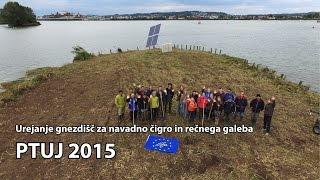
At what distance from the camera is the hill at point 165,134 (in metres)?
18.0

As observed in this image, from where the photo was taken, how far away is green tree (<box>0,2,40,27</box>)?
156 m

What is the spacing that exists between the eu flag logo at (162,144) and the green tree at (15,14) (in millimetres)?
149059

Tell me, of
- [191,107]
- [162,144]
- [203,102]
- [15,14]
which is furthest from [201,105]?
[15,14]

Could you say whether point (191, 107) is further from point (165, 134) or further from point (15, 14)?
point (15, 14)

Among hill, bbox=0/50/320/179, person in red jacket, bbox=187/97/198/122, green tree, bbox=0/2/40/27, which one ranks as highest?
green tree, bbox=0/2/40/27

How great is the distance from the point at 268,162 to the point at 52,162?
10.2m

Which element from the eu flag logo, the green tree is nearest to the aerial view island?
the eu flag logo

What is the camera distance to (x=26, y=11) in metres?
166

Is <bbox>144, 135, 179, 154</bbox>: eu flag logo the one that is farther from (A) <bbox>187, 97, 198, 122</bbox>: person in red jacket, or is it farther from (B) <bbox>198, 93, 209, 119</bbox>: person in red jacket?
(B) <bbox>198, 93, 209, 119</bbox>: person in red jacket

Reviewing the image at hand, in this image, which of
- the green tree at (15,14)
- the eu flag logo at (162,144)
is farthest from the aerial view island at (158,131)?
the green tree at (15,14)

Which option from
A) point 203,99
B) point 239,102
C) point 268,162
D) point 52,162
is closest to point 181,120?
point 203,99

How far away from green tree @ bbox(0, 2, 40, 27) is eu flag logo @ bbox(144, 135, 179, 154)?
14906 cm

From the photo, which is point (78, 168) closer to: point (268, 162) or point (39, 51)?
point (268, 162)

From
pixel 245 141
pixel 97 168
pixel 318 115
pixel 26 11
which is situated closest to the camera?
pixel 97 168
